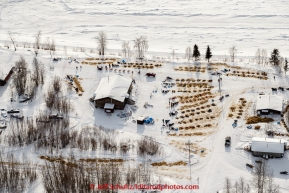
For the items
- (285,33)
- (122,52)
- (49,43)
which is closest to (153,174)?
(122,52)

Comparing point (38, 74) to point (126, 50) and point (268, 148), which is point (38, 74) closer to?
point (126, 50)

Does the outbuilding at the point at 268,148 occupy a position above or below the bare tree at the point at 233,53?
below

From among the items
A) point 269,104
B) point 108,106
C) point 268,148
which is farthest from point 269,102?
point 108,106

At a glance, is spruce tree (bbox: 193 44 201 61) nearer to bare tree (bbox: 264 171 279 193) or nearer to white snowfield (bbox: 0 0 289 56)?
white snowfield (bbox: 0 0 289 56)

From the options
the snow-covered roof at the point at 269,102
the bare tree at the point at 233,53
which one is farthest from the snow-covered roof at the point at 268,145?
the bare tree at the point at 233,53

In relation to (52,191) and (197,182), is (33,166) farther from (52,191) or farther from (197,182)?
(197,182)

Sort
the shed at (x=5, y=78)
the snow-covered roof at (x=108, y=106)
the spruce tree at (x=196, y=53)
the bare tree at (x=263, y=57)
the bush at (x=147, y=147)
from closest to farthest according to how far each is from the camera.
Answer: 1. the bush at (x=147, y=147)
2. the snow-covered roof at (x=108, y=106)
3. the shed at (x=5, y=78)
4. the spruce tree at (x=196, y=53)
5. the bare tree at (x=263, y=57)

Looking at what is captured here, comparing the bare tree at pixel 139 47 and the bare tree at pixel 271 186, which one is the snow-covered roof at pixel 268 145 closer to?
the bare tree at pixel 271 186
